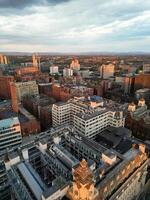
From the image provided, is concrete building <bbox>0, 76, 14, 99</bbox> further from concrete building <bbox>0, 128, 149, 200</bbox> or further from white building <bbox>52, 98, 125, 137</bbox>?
concrete building <bbox>0, 128, 149, 200</bbox>

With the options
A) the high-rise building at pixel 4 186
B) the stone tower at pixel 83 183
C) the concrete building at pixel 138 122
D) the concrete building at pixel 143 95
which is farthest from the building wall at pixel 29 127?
the concrete building at pixel 143 95

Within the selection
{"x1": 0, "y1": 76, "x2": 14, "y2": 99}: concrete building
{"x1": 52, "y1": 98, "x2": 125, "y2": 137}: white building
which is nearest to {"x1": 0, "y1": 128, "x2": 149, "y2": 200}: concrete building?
{"x1": 52, "y1": 98, "x2": 125, "y2": 137}: white building

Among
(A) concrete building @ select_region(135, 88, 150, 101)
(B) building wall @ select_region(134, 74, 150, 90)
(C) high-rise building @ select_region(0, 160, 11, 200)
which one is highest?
(B) building wall @ select_region(134, 74, 150, 90)

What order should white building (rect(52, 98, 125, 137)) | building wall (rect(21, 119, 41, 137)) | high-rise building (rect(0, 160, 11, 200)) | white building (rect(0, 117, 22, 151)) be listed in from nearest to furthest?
1. high-rise building (rect(0, 160, 11, 200))
2. white building (rect(0, 117, 22, 151))
3. white building (rect(52, 98, 125, 137))
4. building wall (rect(21, 119, 41, 137))

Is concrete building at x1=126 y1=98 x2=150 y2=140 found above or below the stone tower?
below

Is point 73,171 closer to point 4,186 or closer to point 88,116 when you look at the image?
point 4,186

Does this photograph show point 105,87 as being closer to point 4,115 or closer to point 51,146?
point 4,115

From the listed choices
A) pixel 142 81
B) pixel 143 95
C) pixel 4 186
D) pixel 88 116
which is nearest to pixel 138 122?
pixel 88 116

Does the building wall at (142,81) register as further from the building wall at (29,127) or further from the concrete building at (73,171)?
the concrete building at (73,171)
